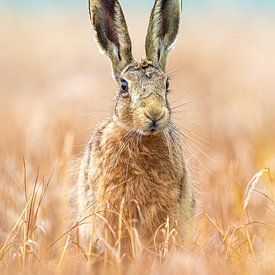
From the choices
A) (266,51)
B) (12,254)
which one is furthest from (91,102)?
(12,254)

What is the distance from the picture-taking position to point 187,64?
1540 centimetres

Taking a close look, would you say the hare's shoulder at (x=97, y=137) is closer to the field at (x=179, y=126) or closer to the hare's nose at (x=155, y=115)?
the field at (x=179, y=126)

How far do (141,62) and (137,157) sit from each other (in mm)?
645

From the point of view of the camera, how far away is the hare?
22.0ft

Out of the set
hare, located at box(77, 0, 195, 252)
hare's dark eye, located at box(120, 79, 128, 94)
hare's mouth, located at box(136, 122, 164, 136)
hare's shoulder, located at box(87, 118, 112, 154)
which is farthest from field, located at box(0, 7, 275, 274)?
hare's mouth, located at box(136, 122, 164, 136)

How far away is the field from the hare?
23cm

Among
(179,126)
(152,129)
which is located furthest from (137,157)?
(179,126)

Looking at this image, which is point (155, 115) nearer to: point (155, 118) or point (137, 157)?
point (155, 118)

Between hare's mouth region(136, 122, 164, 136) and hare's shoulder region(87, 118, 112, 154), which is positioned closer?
hare's mouth region(136, 122, 164, 136)

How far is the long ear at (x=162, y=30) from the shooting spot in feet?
23.7

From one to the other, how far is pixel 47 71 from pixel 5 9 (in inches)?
272

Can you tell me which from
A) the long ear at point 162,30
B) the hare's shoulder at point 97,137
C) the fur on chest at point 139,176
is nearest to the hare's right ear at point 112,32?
the long ear at point 162,30

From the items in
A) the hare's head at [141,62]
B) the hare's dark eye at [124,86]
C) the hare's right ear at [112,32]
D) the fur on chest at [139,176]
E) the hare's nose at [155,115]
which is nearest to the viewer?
the hare's nose at [155,115]

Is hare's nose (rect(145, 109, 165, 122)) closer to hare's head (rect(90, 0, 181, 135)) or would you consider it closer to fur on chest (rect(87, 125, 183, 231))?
hare's head (rect(90, 0, 181, 135))
